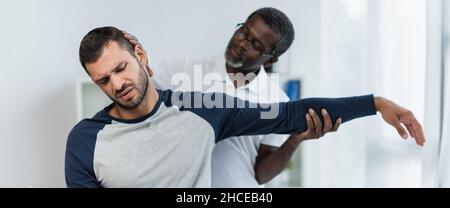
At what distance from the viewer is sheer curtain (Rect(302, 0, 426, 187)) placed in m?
0.99

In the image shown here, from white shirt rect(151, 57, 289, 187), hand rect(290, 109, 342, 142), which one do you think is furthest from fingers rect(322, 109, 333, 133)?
white shirt rect(151, 57, 289, 187)

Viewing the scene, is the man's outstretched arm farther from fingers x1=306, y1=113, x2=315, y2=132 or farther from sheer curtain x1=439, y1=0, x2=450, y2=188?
sheer curtain x1=439, y1=0, x2=450, y2=188

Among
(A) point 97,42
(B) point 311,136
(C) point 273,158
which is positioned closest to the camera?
(A) point 97,42

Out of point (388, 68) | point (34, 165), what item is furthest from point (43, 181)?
point (388, 68)

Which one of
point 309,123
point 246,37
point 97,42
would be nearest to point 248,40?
point 246,37

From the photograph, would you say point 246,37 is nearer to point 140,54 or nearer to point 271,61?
point 271,61

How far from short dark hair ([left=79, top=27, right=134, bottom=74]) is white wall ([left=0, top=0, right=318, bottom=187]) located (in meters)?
0.04

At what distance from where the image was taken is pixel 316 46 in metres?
1.00

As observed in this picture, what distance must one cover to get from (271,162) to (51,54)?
504 mm

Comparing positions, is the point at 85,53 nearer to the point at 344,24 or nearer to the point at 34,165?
the point at 34,165

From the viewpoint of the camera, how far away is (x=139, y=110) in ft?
2.70

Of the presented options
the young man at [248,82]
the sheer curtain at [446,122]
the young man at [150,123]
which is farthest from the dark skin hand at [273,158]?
the sheer curtain at [446,122]

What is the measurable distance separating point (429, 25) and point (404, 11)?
73 millimetres

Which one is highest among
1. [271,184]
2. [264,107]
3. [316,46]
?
[316,46]
